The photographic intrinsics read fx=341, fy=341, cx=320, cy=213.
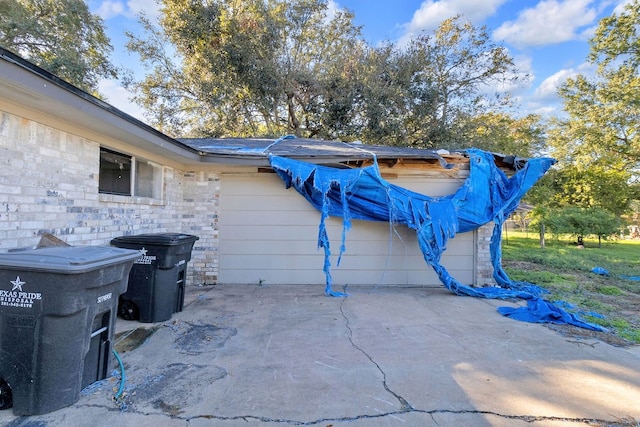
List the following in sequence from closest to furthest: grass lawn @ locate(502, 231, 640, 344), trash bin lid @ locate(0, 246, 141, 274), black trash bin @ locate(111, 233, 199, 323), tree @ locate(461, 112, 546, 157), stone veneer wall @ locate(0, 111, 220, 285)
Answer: trash bin lid @ locate(0, 246, 141, 274)
stone veneer wall @ locate(0, 111, 220, 285)
black trash bin @ locate(111, 233, 199, 323)
grass lawn @ locate(502, 231, 640, 344)
tree @ locate(461, 112, 546, 157)

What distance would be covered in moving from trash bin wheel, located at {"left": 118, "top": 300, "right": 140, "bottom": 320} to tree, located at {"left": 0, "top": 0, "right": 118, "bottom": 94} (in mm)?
10171

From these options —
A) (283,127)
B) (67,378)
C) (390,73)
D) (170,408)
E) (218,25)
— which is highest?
(218,25)

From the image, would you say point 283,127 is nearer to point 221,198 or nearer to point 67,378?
point 221,198

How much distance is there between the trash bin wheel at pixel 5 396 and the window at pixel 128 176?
8.69ft

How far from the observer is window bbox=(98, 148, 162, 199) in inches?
179

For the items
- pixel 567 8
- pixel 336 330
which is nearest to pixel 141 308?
pixel 336 330

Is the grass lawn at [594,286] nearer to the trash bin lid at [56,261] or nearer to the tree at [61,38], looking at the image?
the trash bin lid at [56,261]

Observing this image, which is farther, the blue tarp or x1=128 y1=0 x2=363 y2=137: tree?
x1=128 y1=0 x2=363 y2=137: tree

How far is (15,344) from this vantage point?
7.50ft

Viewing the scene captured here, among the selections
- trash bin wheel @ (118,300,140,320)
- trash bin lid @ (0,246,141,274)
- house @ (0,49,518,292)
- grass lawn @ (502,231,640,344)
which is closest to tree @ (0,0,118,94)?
house @ (0,49,518,292)

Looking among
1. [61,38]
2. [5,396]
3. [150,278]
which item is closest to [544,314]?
[150,278]

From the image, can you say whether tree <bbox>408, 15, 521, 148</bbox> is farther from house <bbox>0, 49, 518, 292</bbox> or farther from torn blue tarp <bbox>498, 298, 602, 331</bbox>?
torn blue tarp <bbox>498, 298, 602, 331</bbox>

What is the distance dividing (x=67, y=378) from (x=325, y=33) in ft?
47.9

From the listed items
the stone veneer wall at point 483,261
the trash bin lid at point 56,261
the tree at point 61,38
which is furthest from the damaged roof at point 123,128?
A: the tree at point 61,38
